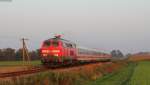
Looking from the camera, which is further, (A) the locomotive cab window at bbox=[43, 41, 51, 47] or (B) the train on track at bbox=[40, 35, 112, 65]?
(A) the locomotive cab window at bbox=[43, 41, 51, 47]

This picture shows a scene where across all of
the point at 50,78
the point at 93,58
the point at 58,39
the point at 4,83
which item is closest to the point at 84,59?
the point at 93,58

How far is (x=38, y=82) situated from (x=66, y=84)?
2.67 metres

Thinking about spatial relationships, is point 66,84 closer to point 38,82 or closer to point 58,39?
point 38,82

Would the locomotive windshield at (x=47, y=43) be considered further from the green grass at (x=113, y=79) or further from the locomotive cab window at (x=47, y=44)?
the green grass at (x=113, y=79)

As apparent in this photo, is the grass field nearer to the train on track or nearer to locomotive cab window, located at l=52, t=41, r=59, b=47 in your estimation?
the train on track

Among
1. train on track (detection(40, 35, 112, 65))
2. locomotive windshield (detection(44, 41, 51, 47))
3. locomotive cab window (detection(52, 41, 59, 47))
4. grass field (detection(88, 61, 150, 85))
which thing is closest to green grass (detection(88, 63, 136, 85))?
grass field (detection(88, 61, 150, 85))

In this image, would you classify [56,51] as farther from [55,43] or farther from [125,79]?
[125,79]

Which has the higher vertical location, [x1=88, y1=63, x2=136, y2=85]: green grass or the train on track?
the train on track

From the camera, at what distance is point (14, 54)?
9669 centimetres

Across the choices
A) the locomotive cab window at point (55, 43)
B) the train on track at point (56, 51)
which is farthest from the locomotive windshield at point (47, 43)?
the locomotive cab window at point (55, 43)

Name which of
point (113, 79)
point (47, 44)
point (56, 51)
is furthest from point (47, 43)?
point (113, 79)

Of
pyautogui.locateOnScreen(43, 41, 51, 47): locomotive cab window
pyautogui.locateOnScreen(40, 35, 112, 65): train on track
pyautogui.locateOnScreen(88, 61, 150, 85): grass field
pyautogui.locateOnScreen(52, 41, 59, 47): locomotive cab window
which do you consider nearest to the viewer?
pyautogui.locateOnScreen(88, 61, 150, 85): grass field

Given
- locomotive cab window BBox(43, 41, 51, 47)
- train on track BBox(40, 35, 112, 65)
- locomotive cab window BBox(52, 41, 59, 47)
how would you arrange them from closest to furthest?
train on track BBox(40, 35, 112, 65) → locomotive cab window BBox(52, 41, 59, 47) → locomotive cab window BBox(43, 41, 51, 47)

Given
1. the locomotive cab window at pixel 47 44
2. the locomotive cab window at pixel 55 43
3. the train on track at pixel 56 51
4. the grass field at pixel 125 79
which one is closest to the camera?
the grass field at pixel 125 79
